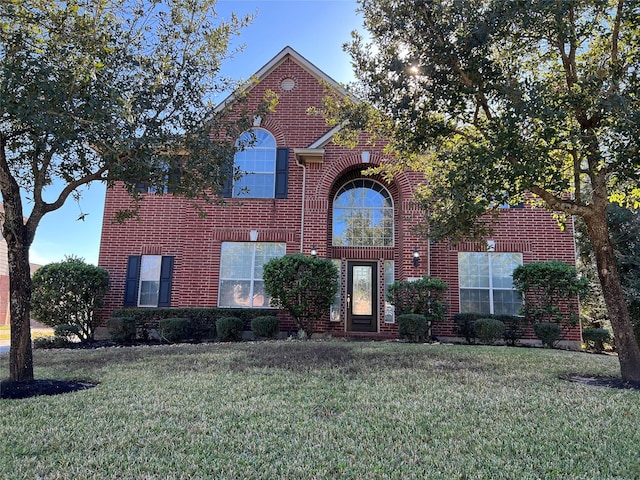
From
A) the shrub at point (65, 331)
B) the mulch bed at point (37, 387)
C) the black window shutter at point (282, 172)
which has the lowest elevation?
the mulch bed at point (37, 387)

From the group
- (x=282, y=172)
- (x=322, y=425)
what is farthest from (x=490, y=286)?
(x=322, y=425)

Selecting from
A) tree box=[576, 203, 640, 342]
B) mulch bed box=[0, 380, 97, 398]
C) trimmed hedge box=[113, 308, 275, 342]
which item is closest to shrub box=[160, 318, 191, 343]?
trimmed hedge box=[113, 308, 275, 342]

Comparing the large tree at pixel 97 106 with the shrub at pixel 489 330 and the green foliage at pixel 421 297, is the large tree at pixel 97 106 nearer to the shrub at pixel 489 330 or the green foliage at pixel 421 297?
the green foliage at pixel 421 297

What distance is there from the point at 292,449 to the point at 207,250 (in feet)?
32.1

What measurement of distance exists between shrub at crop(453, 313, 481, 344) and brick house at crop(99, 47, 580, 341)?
283 millimetres

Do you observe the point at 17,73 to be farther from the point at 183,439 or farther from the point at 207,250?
the point at 207,250

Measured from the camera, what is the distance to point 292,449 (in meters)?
3.03

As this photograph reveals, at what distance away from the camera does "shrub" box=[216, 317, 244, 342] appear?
1066 centimetres

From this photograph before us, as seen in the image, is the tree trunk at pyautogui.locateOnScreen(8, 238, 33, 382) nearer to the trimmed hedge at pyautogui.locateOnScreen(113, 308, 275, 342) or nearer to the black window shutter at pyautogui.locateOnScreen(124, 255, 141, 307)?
the trimmed hedge at pyautogui.locateOnScreen(113, 308, 275, 342)

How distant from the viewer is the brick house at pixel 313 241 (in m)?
11.9

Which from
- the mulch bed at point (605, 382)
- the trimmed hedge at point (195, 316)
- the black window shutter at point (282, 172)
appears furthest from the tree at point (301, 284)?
the mulch bed at point (605, 382)

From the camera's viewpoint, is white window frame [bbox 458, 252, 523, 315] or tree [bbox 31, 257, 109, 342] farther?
white window frame [bbox 458, 252, 523, 315]

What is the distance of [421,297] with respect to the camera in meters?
10.8

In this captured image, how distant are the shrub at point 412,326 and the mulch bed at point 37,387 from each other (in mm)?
→ 7065
